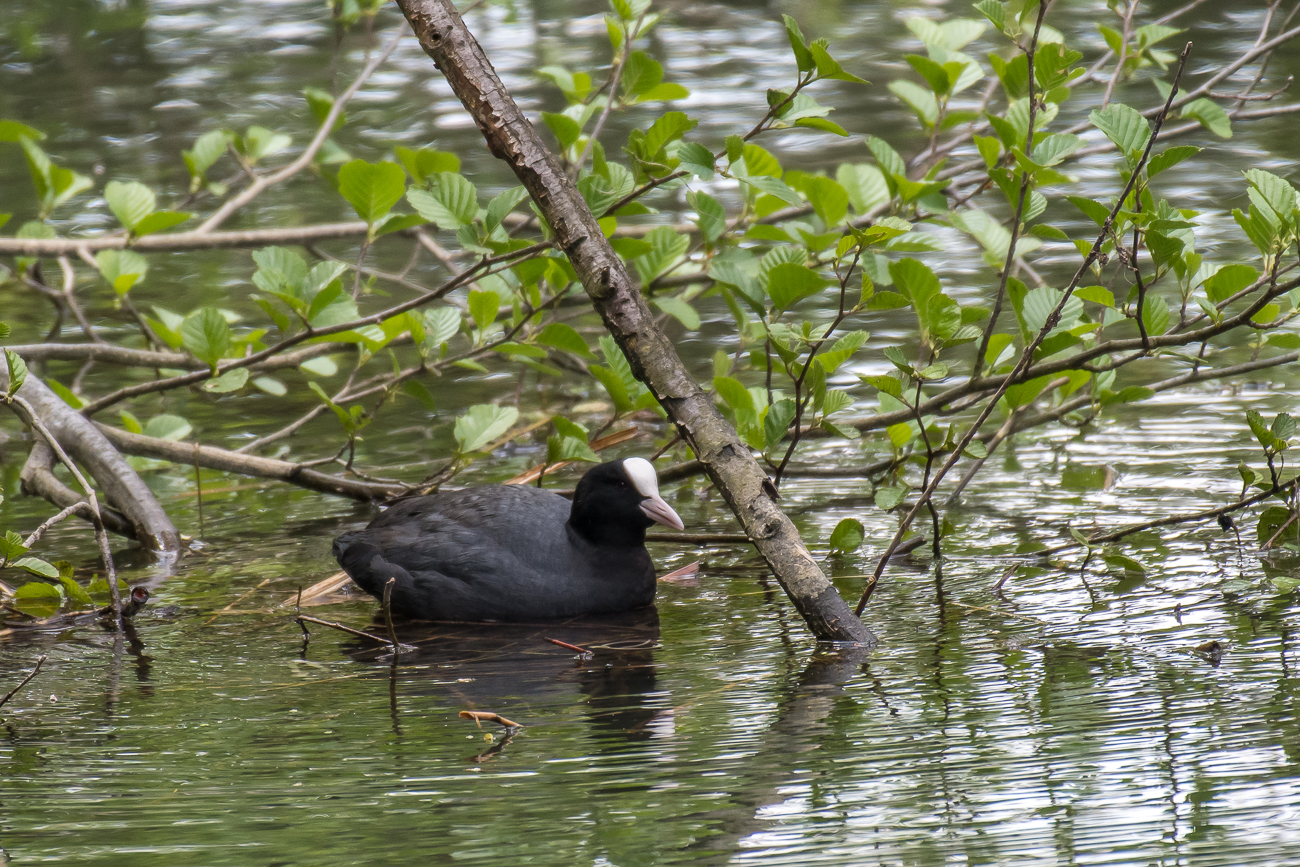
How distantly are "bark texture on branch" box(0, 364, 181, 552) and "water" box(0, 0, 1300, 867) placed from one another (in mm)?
125

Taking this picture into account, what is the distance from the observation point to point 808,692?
374 cm

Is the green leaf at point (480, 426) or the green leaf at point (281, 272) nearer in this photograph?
the green leaf at point (281, 272)

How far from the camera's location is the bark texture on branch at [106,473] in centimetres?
544

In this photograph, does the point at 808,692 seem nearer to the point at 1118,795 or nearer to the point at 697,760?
the point at 697,760

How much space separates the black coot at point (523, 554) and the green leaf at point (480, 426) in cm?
23

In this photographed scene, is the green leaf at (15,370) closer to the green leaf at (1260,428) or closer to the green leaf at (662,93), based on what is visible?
the green leaf at (662,93)

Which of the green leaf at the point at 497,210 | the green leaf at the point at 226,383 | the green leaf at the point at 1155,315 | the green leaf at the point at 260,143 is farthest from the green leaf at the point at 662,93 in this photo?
the green leaf at the point at 260,143

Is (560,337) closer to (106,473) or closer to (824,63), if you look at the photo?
(824,63)

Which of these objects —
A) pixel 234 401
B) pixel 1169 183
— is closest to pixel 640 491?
pixel 234 401

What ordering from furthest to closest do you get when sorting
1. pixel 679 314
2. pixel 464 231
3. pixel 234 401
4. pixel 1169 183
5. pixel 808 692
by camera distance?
pixel 1169 183
pixel 234 401
pixel 679 314
pixel 464 231
pixel 808 692

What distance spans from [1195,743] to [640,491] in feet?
6.91

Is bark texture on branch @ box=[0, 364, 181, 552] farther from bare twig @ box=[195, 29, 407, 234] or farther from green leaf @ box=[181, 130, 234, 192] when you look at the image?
bare twig @ box=[195, 29, 407, 234]

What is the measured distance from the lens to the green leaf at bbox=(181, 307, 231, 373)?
487cm

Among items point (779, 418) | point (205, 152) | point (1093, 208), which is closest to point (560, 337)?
point (779, 418)
